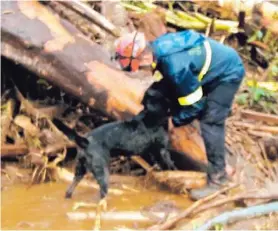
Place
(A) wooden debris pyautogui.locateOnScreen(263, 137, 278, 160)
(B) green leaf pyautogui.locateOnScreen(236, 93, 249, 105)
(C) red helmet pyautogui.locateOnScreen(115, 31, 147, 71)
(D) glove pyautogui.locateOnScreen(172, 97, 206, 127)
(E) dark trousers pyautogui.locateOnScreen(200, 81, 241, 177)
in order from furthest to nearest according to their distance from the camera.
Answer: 1. (B) green leaf pyautogui.locateOnScreen(236, 93, 249, 105)
2. (A) wooden debris pyautogui.locateOnScreen(263, 137, 278, 160)
3. (E) dark trousers pyautogui.locateOnScreen(200, 81, 241, 177)
4. (D) glove pyautogui.locateOnScreen(172, 97, 206, 127)
5. (C) red helmet pyautogui.locateOnScreen(115, 31, 147, 71)

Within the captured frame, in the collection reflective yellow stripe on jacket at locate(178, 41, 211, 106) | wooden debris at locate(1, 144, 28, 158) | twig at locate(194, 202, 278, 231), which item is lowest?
wooden debris at locate(1, 144, 28, 158)

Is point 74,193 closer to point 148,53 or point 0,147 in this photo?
point 0,147

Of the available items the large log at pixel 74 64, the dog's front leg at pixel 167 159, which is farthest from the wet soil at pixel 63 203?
the large log at pixel 74 64

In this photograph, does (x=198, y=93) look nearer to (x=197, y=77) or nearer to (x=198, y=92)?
(x=198, y=92)

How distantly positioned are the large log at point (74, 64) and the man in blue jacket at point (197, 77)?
0.46 m

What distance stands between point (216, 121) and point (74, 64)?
1449 mm

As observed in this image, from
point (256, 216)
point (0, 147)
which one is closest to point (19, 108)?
point (0, 147)

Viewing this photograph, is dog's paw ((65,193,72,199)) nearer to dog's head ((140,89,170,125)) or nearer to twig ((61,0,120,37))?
dog's head ((140,89,170,125))

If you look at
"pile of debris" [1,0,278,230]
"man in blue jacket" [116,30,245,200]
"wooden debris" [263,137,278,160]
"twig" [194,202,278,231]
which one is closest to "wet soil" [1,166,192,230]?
"pile of debris" [1,0,278,230]

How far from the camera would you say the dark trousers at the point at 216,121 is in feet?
18.7

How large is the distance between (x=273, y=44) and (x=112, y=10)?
2080 mm

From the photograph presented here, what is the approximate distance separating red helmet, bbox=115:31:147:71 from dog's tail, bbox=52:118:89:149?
2.77ft

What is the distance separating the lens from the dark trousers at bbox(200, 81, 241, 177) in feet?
18.7

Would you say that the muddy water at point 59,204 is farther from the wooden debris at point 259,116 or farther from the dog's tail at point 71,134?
the wooden debris at point 259,116
